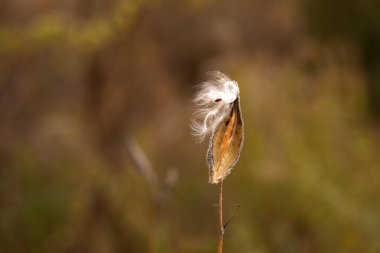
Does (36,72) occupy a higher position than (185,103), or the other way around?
(185,103)

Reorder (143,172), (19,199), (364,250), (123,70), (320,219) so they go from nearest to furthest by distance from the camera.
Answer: (143,172) → (364,250) → (320,219) → (19,199) → (123,70)

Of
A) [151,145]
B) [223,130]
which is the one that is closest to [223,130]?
[223,130]

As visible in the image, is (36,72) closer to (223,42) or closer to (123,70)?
(123,70)

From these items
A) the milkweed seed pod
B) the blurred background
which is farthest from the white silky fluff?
the blurred background

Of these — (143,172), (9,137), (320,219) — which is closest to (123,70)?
(9,137)

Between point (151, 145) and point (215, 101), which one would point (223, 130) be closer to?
point (215, 101)

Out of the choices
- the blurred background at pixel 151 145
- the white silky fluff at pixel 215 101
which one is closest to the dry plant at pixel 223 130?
the white silky fluff at pixel 215 101

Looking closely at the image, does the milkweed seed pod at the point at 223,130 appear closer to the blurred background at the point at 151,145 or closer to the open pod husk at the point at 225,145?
the open pod husk at the point at 225,145
